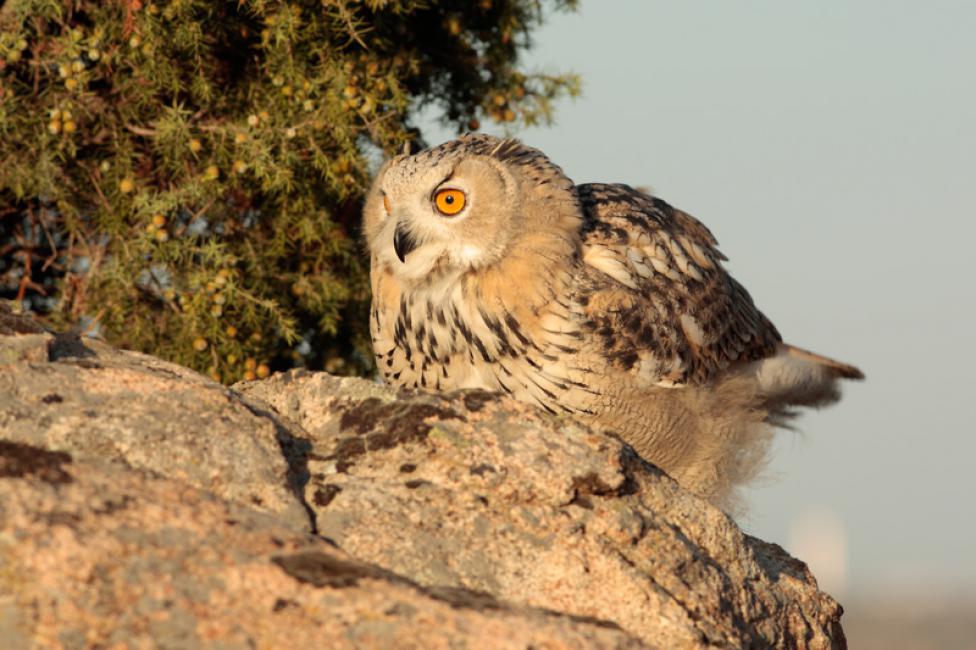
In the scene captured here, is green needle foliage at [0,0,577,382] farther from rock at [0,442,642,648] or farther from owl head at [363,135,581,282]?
rock at [0,442,642,648]

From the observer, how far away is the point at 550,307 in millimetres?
4797

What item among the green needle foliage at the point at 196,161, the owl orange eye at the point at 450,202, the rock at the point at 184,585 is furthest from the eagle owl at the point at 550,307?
the rock at the point at 184,585

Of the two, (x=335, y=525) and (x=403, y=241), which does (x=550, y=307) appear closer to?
(x=403, y=241)

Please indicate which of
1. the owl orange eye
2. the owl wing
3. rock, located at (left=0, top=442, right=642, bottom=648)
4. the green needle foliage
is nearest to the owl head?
the owl orange eye

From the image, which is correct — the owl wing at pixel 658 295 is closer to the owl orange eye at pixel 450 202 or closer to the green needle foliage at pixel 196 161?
the owl orange eye at pixel 450 202

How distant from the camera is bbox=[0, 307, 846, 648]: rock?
2.39 metres

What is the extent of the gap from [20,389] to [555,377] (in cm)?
215

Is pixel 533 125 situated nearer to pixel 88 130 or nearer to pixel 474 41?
pixel 474 41

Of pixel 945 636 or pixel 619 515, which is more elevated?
pixel 945 636

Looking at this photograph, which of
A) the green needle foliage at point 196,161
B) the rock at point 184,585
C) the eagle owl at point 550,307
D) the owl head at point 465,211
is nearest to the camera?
the rock at point 184,585

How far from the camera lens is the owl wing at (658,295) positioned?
16.0 feet

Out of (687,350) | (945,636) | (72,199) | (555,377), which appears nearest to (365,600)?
(555,377)

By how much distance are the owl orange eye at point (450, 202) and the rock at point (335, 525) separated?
1450mm

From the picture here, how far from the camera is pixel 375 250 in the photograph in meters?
5.33
